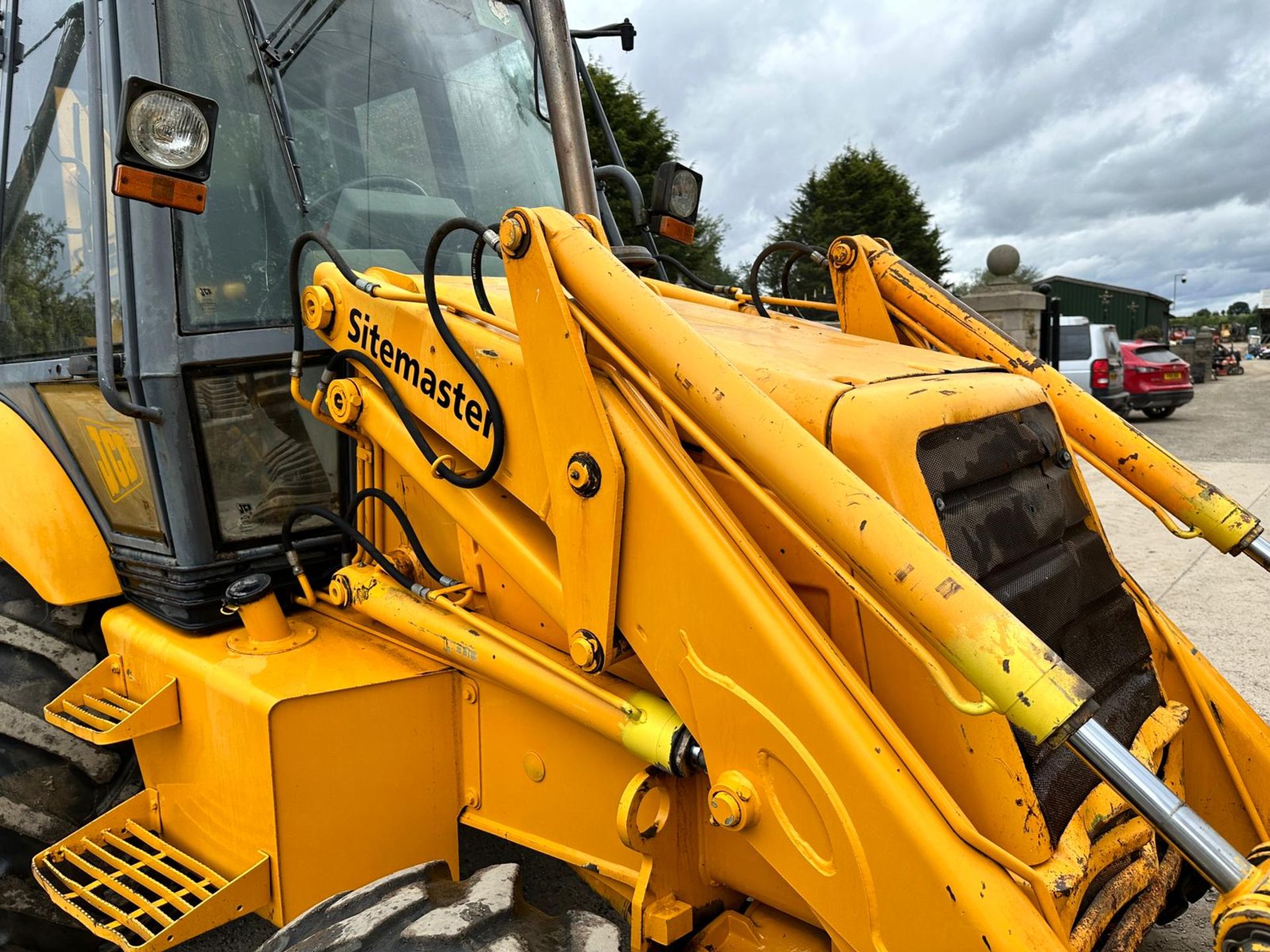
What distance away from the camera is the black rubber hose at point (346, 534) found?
7.07ft

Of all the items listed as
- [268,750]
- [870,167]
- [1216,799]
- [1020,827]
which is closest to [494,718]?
[268,750]

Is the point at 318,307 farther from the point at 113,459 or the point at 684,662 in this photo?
the point at 684,662

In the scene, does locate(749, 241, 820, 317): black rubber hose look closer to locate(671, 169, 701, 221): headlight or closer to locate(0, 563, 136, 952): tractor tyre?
locate(671, 169, 701, 221): headlight

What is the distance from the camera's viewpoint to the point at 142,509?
2377 millimetres

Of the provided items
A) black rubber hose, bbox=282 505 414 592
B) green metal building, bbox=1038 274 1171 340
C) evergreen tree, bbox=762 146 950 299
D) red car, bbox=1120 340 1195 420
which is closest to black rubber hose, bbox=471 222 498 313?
black rubber hose, bbox=282 505 414 592

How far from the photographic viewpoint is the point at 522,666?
6.14ft

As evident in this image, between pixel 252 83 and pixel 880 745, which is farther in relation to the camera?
pixel 252 83

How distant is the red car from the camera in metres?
15.1

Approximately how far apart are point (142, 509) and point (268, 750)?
0.82 m

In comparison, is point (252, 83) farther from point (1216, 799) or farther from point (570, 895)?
point (1216, 799)

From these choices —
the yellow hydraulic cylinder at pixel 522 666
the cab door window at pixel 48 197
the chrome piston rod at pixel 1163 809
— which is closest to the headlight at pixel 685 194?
the yellow hydraulic cylinder at pixel 522 666

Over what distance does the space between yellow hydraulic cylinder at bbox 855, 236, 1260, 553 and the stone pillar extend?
30.5 ft

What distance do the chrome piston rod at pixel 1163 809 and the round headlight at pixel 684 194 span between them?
2.04m

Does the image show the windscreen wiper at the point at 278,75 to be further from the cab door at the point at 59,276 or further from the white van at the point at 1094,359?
the white van at the point at 1094,359
